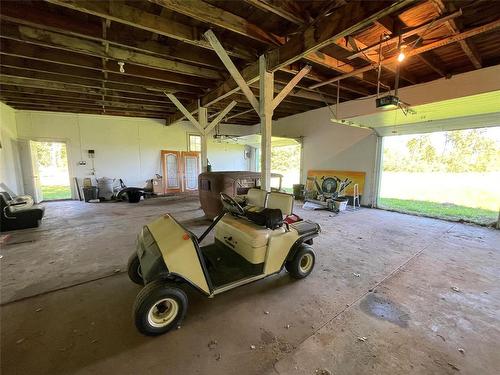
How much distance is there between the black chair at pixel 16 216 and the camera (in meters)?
4.17

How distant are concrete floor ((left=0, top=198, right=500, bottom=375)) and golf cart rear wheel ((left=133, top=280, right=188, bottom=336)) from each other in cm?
9

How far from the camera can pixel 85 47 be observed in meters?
3.61

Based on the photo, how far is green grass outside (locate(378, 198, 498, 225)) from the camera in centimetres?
521

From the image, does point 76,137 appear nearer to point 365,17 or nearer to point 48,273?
point 48,273

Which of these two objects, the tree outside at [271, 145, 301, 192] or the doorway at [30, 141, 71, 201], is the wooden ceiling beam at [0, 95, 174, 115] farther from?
the tree outside at [271, 145, 301, 192]

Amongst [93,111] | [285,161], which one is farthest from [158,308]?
[285,161]

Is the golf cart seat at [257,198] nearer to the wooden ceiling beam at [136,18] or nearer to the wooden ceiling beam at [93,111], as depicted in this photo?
the wooden ceiling beam at [136,18]

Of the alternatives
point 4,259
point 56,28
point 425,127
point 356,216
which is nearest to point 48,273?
point 4,259

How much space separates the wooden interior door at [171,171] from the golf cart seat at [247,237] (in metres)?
7.66

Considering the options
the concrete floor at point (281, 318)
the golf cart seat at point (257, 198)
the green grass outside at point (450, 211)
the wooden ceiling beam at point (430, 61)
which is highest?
the wooden ceiling beam at point (430, 61)

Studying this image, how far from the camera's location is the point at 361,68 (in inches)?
172

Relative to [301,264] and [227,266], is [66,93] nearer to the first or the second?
[227,266]

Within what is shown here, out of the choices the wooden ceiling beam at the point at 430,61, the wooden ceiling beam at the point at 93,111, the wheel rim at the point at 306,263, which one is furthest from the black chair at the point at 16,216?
the wooden ceiling beam at the point at 430,61

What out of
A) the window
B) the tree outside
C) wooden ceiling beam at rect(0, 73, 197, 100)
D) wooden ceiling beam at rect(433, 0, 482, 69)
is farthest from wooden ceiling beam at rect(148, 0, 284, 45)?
the tree outside
